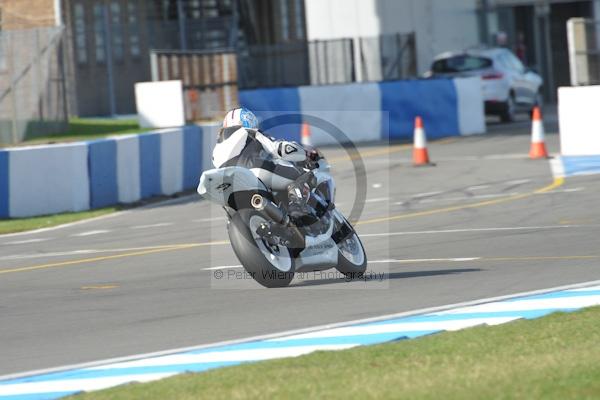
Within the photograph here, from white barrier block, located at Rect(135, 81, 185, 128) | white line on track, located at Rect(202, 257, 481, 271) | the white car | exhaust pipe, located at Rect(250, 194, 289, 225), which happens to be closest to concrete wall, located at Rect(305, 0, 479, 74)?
the white car

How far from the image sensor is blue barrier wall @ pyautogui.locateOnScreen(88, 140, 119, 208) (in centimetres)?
2053

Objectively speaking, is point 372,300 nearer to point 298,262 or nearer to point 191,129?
point 298,262

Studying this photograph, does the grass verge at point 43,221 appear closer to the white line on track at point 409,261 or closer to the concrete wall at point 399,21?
the white line on track at point 409,261

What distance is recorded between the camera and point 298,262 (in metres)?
11.5

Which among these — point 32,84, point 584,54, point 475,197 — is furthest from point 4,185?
point 584,54

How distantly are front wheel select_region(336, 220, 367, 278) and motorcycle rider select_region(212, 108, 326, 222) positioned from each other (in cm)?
60

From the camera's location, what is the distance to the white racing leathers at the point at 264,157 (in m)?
11.2

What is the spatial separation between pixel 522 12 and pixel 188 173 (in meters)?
23.6

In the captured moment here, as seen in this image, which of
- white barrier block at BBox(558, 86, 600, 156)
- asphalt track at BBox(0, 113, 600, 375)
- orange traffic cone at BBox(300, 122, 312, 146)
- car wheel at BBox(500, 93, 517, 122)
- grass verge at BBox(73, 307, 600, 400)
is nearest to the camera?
grass verge at BBox(73, 307, 600, 400)

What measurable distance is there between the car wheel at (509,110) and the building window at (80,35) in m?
10.4

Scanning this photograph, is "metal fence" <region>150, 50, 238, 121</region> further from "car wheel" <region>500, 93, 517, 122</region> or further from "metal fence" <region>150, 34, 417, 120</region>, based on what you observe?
"car wheel" <region>500, 93, 517, 122</region>

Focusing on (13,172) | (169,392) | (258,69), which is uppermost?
(258,69)

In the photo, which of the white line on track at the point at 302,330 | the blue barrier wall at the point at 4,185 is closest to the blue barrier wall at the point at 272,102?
the blue barrier wall at the point at 4,185

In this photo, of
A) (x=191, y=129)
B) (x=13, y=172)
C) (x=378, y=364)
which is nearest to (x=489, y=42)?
(x=191, y=129)
